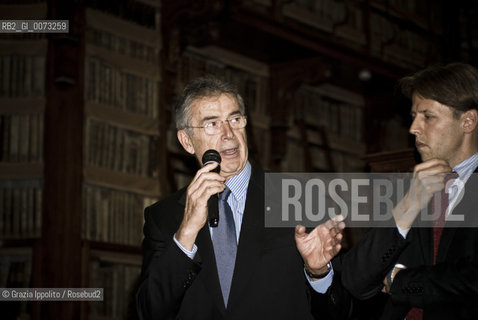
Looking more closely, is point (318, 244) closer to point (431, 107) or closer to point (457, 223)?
point (457, 223)

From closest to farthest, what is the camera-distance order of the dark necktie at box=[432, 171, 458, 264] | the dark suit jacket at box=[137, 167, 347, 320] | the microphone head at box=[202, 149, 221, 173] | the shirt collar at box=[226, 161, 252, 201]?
Answer: the dark necktie at box=[432, 171, 458, 264] < the dark suit jacket at box=[137, 167, 347, 320] < the microphone head at box=[202, 149, 221, 173] < the shirt collar at box=[226, 161, 252, 201]

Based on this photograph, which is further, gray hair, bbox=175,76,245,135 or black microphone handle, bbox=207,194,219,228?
gray hair, bbox=175,76,245,135

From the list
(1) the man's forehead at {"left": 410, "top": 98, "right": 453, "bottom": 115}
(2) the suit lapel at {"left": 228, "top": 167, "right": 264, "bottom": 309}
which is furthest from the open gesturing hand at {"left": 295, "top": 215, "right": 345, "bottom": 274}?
(1) the man's forehead at {"left": 410, "top": 98, "right": 453, "bottom": 115}

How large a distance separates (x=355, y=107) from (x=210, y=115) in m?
6.39

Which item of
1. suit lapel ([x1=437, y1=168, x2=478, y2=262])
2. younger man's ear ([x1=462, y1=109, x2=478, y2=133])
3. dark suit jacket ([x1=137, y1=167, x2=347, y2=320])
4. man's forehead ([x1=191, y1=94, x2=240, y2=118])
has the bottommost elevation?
dark suit jacket ([x1=137, y1=167, x2=347, y2=320])

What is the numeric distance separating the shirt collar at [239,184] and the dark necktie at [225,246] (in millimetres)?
70

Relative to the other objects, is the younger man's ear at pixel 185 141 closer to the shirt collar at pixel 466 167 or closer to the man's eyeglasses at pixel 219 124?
the man's eyeglasses at pixel 219 124

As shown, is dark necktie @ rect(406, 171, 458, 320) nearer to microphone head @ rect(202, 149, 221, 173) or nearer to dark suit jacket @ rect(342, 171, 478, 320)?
dark suit jacket @ rect(342, 171, 478, 320)

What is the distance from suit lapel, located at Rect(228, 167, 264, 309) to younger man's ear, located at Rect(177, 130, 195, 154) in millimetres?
372

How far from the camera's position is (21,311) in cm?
595

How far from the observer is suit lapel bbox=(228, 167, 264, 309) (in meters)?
2.96

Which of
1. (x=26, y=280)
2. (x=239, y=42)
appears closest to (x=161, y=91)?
(x=239, y=42)

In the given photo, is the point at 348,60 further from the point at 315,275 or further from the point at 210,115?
the point at 315,275

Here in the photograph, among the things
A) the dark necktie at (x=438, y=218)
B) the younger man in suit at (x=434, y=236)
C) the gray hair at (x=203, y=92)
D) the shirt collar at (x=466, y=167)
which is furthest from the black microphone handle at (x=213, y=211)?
the shirt collar at (x=466, y=167)
